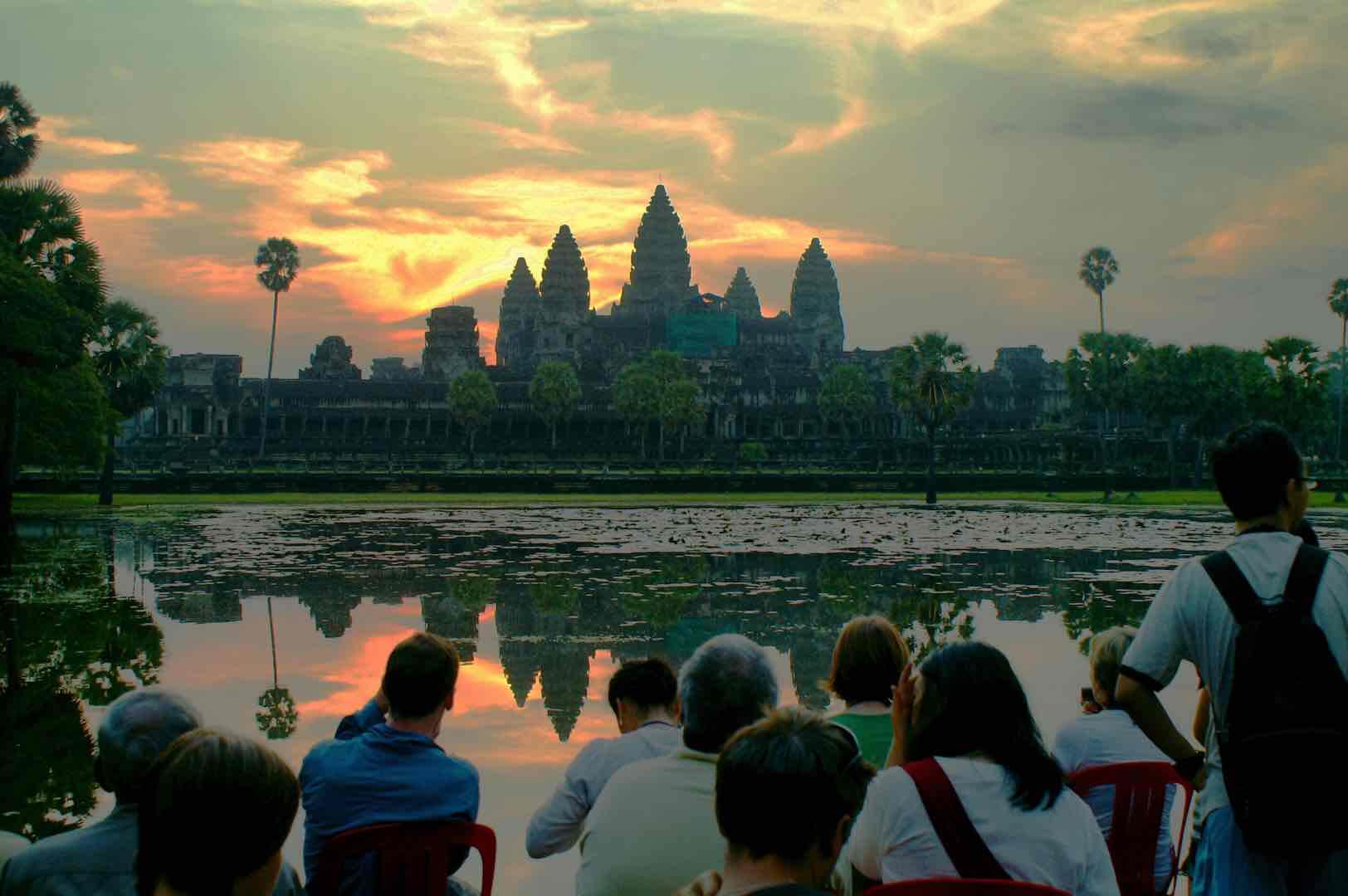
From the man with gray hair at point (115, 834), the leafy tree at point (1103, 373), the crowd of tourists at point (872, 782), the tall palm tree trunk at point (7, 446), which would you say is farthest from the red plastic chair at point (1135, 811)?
the leafy tree at point (1103, 373)

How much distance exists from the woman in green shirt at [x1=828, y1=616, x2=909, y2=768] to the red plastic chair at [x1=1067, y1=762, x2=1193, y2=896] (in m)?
0.83

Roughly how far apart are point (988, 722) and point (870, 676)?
1430 mm

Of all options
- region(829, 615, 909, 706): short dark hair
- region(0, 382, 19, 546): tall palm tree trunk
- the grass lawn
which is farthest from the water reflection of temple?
the grass lawn

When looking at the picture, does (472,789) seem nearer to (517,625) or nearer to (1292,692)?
(1292,692)

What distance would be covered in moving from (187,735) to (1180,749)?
9.93 ft

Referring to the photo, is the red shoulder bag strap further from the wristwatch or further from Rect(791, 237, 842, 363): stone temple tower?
Rect(791, 237, 842, 363): stone temple tower

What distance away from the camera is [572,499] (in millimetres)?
50188

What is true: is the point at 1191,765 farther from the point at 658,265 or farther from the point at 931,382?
the point at 658,265

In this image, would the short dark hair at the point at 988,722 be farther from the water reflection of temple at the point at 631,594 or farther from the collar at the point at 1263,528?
the water reflection of temple at the point at 631,594

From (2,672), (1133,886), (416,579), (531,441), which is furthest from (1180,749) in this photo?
Result: (531,441)

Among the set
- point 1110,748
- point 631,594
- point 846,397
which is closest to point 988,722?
point 1110,748

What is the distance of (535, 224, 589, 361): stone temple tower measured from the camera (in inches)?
5630

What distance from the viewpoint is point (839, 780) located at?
10.8 feet

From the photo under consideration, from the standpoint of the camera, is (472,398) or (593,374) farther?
(593,374)
